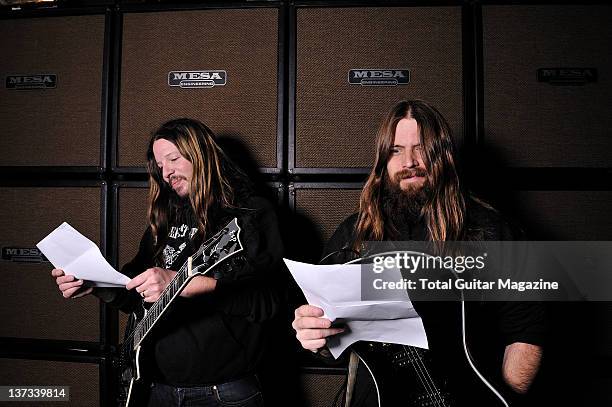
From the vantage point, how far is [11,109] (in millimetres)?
1956

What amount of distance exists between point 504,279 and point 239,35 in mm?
1274

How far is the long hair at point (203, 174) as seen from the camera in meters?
1.48

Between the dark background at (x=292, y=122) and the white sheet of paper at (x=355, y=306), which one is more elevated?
the dark background at (x=292, y=122)

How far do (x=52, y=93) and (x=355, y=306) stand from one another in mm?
1606

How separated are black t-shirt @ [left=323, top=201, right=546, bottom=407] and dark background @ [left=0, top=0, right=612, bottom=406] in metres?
0.54

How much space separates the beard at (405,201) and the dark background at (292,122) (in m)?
0.45

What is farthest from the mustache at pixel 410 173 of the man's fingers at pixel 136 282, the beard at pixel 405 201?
the man's fingers at pixel 136 282

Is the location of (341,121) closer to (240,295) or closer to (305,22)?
(305,22)

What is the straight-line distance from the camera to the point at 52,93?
6.33 ft

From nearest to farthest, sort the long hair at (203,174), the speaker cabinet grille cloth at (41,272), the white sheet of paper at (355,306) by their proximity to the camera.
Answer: the white sheet of paper at (355,306), the long hair at (203,174), the speaker cabinet grille cloth at (41,272)

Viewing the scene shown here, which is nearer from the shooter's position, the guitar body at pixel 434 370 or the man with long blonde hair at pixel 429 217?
the guitar body at pixel 434 370

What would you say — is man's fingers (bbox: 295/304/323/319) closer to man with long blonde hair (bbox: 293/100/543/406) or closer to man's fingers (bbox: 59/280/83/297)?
man with long blonde hair (bbox: 293/100/543/406)

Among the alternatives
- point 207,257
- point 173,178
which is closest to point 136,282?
point 207,257

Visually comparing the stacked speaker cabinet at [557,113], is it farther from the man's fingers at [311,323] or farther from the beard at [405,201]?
the man's fingers at [311,323]
